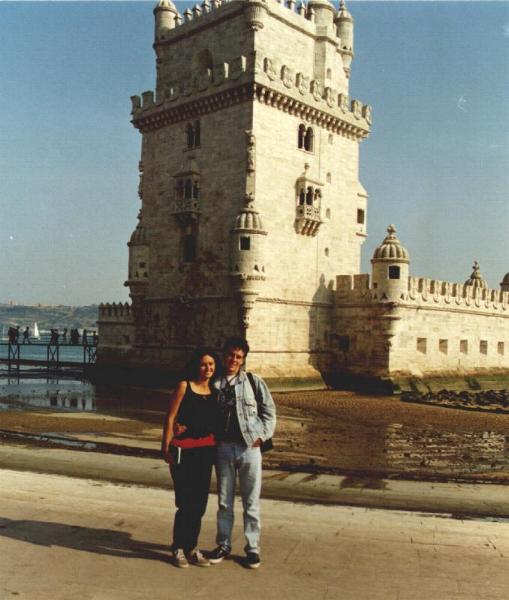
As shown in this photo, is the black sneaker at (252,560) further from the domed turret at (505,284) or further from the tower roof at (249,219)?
the domed turret at (505,284)

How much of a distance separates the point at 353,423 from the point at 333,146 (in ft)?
56.5

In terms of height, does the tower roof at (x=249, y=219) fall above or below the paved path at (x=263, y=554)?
above

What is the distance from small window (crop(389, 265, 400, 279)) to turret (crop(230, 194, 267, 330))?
624 cm

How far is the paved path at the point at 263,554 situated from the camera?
20.0 feet

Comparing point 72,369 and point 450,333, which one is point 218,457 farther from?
point 72,369

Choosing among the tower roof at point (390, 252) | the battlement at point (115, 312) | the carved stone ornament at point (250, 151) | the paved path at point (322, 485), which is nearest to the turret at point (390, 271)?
the tower roof at point (390, 252)

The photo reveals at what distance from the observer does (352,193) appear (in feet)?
116

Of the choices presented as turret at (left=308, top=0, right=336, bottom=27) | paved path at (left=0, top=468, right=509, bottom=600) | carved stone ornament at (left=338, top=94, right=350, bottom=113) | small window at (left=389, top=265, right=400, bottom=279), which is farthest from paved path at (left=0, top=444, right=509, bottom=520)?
turret at (left=308, top=0, right=336, bottom=27)

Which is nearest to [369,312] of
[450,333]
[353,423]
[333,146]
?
[450,333]

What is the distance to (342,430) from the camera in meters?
20.0

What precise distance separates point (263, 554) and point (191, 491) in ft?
3.44

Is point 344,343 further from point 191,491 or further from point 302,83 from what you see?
point 191,491

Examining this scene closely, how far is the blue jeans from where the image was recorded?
6.86m

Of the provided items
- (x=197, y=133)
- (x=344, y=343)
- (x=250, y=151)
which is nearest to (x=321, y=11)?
(x=197, y=133)
